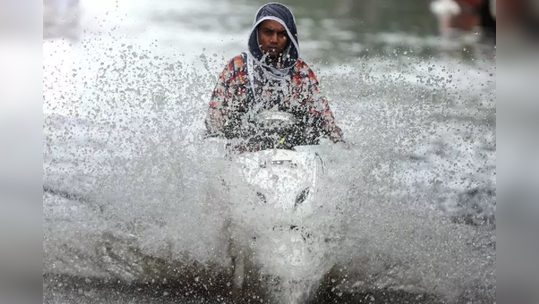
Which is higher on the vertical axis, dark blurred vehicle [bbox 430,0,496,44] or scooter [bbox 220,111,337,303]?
dark blurred vehicle [bbox 430,0,496,44]

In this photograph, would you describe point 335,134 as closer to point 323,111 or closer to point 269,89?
point 323,111

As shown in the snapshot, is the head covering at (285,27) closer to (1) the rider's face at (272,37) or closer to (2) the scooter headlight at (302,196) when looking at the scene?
(1) the rider's face at (272,37)

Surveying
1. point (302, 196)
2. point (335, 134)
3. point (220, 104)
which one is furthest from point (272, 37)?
point (302, 196)

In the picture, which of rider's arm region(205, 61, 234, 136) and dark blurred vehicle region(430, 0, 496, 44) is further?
dark blurred vehicle region(430, 0, 496, 44)

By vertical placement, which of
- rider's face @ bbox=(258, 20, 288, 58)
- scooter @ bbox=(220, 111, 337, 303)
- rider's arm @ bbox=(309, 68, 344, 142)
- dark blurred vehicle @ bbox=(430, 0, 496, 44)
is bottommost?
scooter @ bbox=(220, 111, 337, 303)

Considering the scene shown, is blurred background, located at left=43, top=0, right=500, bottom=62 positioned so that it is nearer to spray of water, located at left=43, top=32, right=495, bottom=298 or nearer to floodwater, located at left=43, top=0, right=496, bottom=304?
floodwater, located at left=43, top=0, right=496, bottom=304

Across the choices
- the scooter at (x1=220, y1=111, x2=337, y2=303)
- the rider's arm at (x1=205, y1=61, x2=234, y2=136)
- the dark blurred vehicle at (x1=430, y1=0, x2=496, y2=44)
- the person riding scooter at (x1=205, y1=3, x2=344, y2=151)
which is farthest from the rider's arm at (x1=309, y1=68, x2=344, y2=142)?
the dark blurred vehicle at (x1=430, y1=0, x2=496, y2=44)

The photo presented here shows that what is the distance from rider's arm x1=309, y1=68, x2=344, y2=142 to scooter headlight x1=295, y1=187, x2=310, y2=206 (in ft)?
1.05

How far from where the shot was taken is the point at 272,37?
3633 millimetres

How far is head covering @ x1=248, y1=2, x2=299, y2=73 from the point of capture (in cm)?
360

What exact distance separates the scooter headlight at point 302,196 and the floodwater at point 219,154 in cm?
13

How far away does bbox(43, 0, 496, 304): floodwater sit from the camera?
11.7ft
